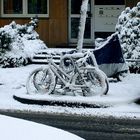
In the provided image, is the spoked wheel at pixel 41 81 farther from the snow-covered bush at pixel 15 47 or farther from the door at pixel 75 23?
the door at pixel 75 23

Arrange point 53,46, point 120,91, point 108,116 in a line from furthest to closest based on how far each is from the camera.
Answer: point 53,46 < point 120,91 < point 108,116

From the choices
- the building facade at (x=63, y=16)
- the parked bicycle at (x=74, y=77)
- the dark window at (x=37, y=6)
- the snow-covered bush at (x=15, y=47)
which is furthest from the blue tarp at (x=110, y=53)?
the dark window at (x=37, y=6)

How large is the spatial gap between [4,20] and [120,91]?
33.9 ft

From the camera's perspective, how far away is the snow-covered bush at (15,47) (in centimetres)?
1741

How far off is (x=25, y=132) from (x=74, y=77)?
8.21 m

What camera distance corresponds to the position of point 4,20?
22.0m

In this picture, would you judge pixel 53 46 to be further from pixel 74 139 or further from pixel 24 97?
pixel 74 139

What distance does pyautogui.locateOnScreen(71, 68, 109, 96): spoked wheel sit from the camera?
11992 millimetres

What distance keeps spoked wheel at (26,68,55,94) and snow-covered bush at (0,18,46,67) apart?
471 cm

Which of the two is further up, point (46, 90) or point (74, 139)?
point (74, 139)

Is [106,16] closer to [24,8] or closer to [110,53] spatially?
[24,8]

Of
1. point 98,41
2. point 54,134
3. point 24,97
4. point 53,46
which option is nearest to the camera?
point 54,134

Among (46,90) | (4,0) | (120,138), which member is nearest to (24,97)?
(46,90)

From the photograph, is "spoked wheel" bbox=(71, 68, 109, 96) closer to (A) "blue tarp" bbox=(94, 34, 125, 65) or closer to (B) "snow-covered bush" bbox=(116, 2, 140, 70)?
(A) "blue tarp" bbox=(94, 34, 125, 65)
